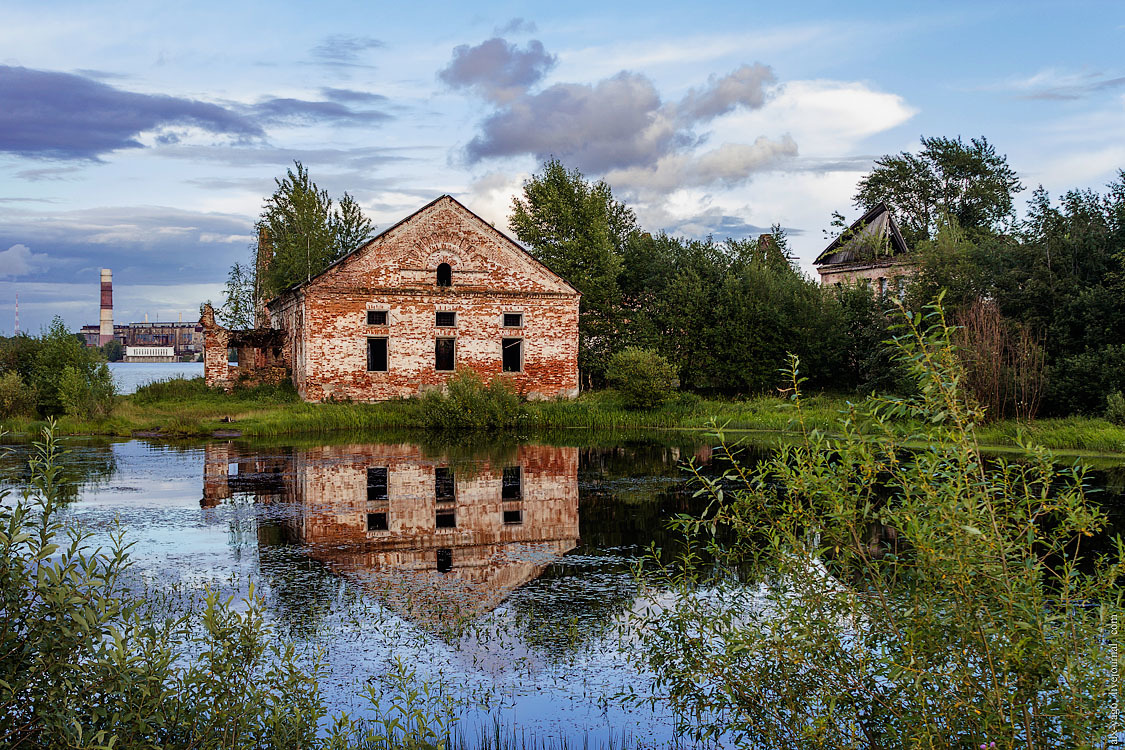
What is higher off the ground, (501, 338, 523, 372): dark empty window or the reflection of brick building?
(501, 338, 523, 372): dark empty window

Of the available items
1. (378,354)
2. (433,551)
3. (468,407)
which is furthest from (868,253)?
(433,551)

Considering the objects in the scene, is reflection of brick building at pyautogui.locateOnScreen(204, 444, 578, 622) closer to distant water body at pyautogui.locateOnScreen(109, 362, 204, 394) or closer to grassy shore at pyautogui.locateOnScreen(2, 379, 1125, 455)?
grassy shore at pyautogui.locateOnScreen(2, 379, 1125, 455)

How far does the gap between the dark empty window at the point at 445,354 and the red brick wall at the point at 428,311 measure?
341 mm

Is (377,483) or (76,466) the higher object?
(76,466)

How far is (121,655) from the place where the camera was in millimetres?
3682

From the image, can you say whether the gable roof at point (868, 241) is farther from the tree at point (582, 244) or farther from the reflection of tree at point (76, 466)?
the reflection of tree at point (76, 466)

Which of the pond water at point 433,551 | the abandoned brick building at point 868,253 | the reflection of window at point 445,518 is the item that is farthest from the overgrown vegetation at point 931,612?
the abandoned brick building at point 868,253

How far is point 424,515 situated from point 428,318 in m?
19.1

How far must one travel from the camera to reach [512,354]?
109 ft

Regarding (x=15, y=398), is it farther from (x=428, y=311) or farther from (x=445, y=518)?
(x=445, y=518)

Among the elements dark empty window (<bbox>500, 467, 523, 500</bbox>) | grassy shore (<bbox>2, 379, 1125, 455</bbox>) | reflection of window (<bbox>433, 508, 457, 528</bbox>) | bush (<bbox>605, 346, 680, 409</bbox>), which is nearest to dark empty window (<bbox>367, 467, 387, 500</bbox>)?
reflection of window (<bbox>433, 508, 457, 528</bbox>)

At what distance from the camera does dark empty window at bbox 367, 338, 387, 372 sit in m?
31.8

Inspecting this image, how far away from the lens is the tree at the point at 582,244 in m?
36.7

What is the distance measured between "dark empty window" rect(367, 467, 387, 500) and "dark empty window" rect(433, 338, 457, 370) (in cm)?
1405
